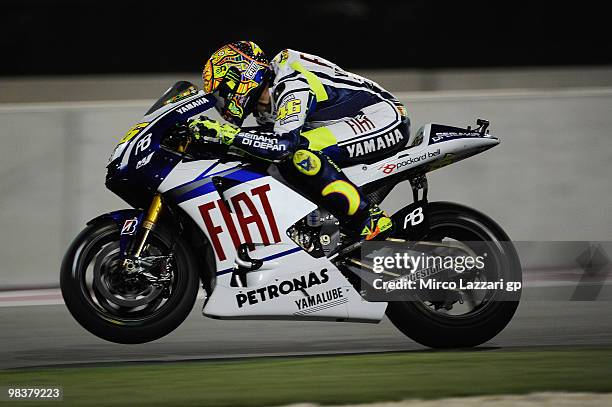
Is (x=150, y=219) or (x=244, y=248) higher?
(x=150, y=219)

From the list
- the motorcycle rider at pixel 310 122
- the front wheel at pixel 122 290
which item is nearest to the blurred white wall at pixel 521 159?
the motorcycle rider at pixel 310 122

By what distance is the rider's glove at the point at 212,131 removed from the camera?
6.40 meters

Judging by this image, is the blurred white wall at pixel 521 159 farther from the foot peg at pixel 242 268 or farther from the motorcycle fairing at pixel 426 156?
the foot peg at pixel 242 268

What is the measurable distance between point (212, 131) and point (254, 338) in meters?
1.53

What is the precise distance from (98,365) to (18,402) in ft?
3.08

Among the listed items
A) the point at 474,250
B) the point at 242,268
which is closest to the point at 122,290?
the point at 242,268

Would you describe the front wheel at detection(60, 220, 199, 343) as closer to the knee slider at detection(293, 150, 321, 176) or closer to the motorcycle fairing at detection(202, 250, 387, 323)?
the motorcycle fairing at detection(202, 250, 387, 323)

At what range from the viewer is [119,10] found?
32.3 ft

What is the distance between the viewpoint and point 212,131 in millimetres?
6402

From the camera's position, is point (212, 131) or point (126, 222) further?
point (126, 222)

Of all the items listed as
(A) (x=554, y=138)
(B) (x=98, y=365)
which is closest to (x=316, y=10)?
(A) (x=554, y=138)

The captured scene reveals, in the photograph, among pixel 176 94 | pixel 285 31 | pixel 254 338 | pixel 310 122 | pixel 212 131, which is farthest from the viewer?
pixel 285 31

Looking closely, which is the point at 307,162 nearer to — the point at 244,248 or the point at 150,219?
the point at 244,248

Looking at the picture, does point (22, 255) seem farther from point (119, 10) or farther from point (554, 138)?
point (554, 138)
